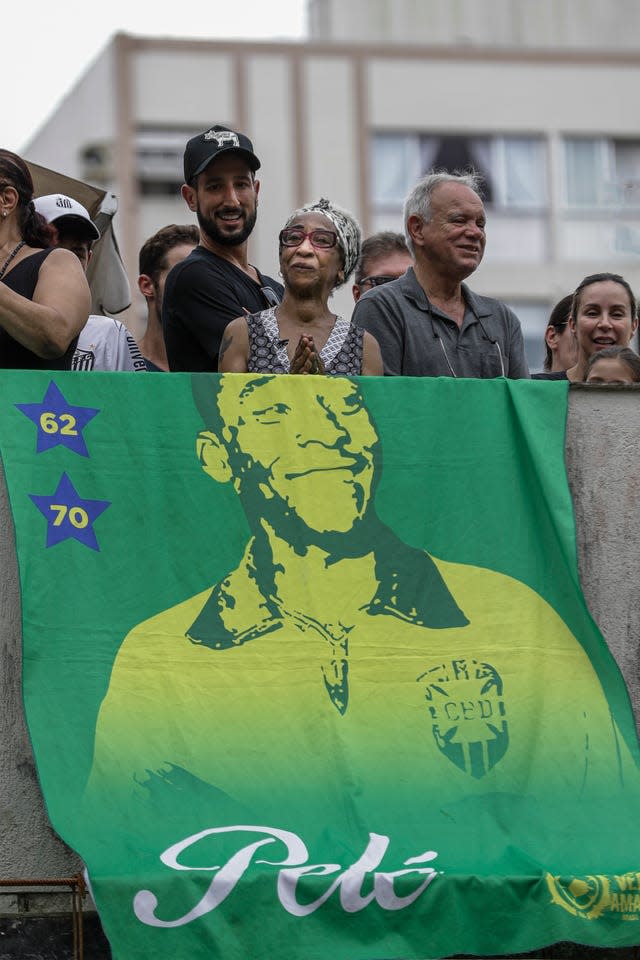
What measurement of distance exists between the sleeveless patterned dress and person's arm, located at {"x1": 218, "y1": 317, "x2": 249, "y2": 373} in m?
0.02

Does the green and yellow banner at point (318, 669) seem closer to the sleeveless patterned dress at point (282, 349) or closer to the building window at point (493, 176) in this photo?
the sleeveless patterned dress at point (282, 349)

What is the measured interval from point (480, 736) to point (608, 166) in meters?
24.8

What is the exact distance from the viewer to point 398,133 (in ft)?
92.3

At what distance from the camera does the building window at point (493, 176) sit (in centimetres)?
2809

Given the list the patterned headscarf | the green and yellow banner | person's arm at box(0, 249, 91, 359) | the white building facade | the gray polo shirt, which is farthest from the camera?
the white building facade

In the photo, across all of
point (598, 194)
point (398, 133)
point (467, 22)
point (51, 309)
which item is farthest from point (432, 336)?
point (467, 22)

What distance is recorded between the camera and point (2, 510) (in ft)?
18.0

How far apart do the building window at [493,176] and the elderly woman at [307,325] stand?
860 inches

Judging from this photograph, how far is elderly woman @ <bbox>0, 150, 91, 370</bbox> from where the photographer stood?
5.60 metres

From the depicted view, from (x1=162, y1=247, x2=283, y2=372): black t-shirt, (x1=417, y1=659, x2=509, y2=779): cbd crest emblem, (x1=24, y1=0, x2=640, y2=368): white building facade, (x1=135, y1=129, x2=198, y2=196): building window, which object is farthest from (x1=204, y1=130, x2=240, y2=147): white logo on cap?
(x1=135, y1=129, x2=198, y2=196): building window

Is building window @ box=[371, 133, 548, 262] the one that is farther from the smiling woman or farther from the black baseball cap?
the black baseball cap

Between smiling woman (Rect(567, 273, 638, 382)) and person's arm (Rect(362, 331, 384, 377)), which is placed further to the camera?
smiling woman (Rect(567, 273, 638, 382))

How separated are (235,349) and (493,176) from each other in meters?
23.1

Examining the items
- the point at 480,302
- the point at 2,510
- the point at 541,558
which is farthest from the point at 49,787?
the point at 480,302
